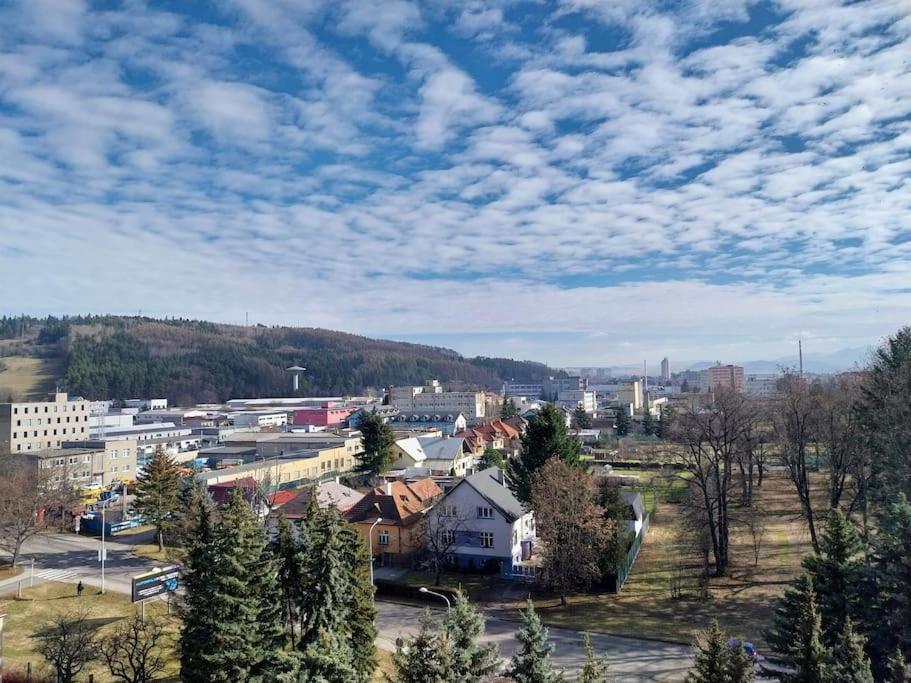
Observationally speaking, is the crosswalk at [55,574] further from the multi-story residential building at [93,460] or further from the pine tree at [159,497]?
the multi-story residential building at [93,460]

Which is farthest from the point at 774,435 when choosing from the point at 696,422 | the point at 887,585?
the point at 887,585

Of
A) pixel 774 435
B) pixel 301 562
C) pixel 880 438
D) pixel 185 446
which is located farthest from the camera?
pixel 185 446

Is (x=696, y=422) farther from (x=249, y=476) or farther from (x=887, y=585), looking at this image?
(x=249, y=476)

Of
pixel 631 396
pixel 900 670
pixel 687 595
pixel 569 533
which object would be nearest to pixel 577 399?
pixel 631 396

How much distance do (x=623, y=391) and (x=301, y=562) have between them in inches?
6187

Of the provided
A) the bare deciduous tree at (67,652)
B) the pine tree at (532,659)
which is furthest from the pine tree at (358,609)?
the bare deciduous tree at (67,652)

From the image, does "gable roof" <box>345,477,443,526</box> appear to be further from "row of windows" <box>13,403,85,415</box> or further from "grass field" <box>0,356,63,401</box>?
"grass field" <box>0,356,63,401</box>

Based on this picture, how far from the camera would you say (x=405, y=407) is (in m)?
146

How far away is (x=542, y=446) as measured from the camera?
4238 centimetres

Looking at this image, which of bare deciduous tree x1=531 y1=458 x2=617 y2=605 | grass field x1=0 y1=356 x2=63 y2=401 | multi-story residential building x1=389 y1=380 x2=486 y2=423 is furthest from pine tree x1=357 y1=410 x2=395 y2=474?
grass field x1=0 y1=356 x2=63 y2=401

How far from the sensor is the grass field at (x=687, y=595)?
91.3 ft

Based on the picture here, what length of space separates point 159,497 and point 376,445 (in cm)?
2195

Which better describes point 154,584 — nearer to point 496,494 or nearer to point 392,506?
point 392,506

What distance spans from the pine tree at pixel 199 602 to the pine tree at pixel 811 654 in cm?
1653
